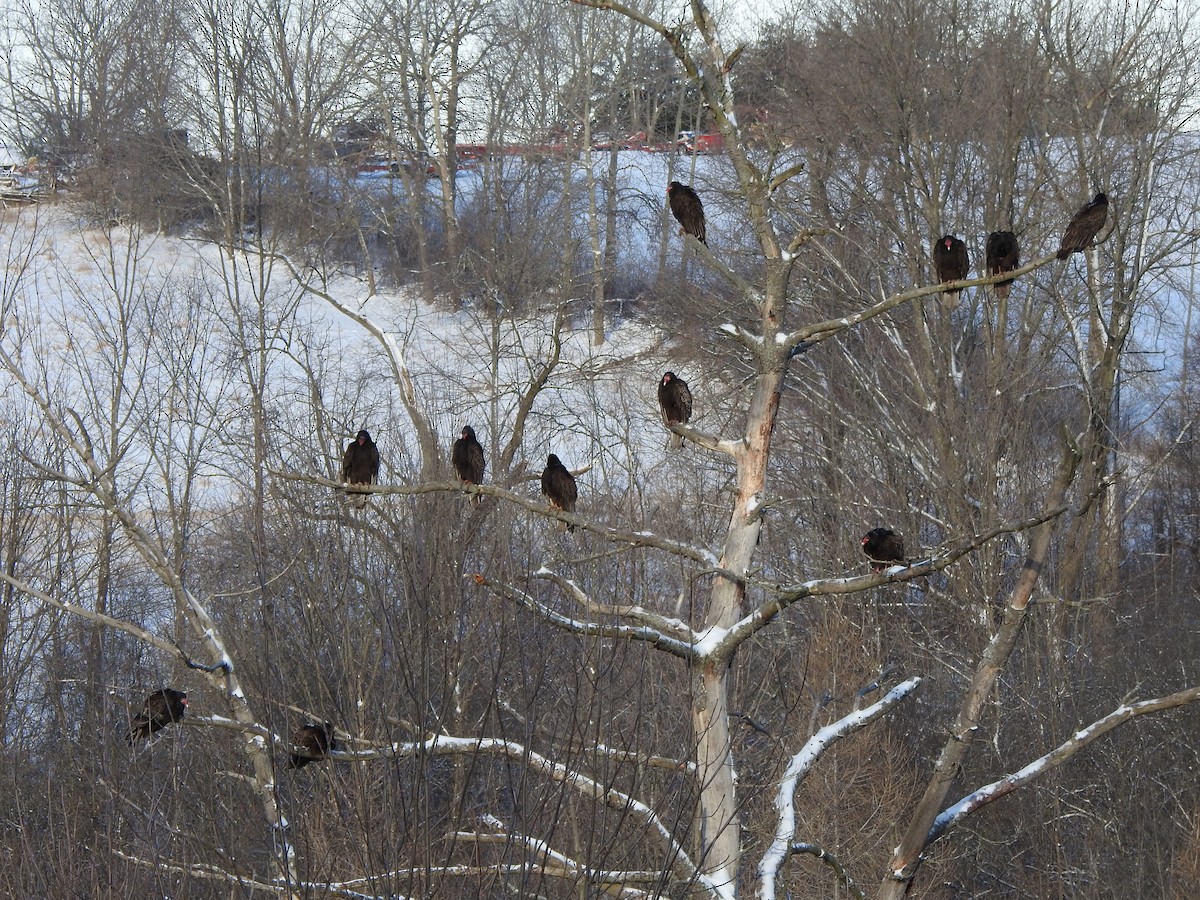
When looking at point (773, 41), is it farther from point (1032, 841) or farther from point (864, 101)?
point (1032, 841)

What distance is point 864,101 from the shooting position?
18.8 metres

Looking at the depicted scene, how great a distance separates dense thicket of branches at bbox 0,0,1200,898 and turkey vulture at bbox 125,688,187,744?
66cm

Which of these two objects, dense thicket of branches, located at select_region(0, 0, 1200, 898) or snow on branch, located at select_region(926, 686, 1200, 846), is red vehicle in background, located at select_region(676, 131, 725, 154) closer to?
dense thicket of branches, located at select_region(0, 0, 1200, 898)

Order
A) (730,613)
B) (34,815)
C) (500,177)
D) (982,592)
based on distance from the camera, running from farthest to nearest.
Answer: (500,177) → (982,592) → (34,815) → (730,613)

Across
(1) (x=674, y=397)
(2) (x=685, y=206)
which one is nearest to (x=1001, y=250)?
(2) (x=685, y=206)

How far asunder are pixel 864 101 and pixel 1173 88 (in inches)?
172

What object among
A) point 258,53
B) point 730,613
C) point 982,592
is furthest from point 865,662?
point 258,53

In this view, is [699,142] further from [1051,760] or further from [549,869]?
[549,869]

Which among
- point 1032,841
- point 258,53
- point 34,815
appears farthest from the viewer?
point 258,53

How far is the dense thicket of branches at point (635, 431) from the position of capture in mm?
11805

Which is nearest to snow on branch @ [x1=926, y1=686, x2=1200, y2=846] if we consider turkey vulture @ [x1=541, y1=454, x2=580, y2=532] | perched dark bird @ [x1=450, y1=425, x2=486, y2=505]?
turkey vulture @ [x1=541, y1=454, x2=580, y2=532]

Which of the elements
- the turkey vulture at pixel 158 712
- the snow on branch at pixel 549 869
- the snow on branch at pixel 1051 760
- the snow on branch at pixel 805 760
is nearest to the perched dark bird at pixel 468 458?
the turkey vulture at pixel 158 712

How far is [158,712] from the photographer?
7.97 meters

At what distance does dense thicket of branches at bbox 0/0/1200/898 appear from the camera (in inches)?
465
